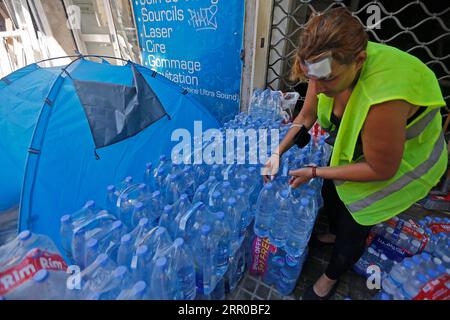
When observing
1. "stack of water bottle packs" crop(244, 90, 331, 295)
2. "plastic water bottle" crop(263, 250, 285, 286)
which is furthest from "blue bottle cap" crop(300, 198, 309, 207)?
"plastic water bottle" crop(263, 250, 285, 286)

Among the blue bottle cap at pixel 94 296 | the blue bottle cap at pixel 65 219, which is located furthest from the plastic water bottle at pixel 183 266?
the blue bottle cap at pixel 65 219

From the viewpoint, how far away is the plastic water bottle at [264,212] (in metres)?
1.28

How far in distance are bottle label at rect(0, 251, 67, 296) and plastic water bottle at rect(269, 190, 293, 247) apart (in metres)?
1.00

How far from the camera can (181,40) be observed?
3.08 meters

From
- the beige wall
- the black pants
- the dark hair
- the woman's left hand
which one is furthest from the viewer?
the beige wall

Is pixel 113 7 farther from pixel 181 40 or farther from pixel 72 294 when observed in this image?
pixel 72 294

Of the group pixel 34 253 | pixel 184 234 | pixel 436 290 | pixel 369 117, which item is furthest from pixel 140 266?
pixel 436 290

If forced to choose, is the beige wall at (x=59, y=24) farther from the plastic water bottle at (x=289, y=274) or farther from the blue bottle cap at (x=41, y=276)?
the plastic water bottle at (x=289, y=274)

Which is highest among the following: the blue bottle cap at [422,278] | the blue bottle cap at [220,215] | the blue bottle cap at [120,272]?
the blue bottle cap at [120,272]

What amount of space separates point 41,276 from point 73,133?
3.91 ft

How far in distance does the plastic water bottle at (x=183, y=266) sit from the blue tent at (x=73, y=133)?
1032 millimetres

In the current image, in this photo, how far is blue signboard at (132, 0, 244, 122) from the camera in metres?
2.64

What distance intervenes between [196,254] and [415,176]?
102 centimetres

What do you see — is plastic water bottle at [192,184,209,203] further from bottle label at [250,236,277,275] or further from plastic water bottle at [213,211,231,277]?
bottle label at [250,236,277,275]
